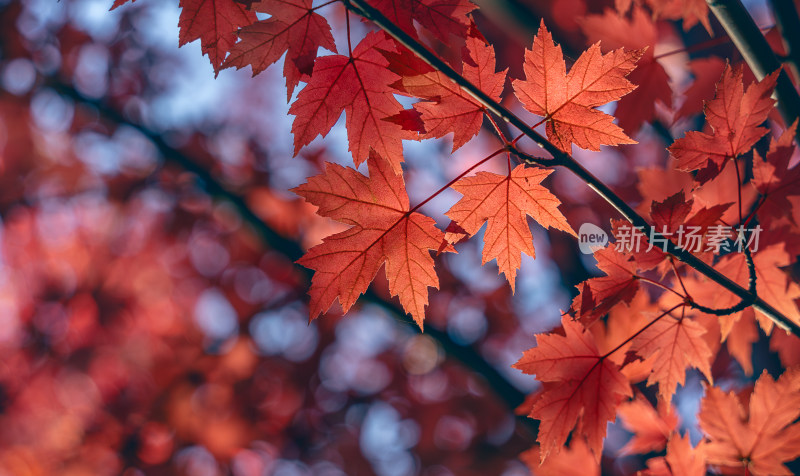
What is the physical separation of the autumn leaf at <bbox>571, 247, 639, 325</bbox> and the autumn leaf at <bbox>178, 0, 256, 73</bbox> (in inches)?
40.3

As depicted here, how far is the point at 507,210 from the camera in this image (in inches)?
40.3

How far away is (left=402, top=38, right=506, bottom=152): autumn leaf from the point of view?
0.87 metres

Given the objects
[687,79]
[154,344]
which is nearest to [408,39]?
[687,79]

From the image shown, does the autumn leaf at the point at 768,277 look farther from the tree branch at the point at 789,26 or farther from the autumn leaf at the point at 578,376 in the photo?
the tree branch at the point at 789,26

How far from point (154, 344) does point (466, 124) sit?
4.67m

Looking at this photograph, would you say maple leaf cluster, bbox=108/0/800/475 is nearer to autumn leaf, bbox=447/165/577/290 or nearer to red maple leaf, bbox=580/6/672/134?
autumn leaf, bbox=447/165/577/290

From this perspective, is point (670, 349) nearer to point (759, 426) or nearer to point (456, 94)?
point (759, 426)

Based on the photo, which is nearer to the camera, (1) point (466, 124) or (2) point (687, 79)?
(1) point (466, 124)

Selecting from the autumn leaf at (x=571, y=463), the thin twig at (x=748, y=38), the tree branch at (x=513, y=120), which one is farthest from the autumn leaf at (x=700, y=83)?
the autumn leaf at (x=571, y=463)

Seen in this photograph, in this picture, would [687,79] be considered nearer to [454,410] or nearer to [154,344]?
[454,410]

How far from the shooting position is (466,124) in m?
0.93

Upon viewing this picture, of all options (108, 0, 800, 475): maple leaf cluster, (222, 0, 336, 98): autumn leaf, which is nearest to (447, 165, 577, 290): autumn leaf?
(108, 0, 800, 475): maple leaf cluster

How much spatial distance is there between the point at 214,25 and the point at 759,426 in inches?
71.9

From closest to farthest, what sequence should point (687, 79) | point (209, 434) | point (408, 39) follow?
point (408, 39), point (687, 79), point (209, 434)
